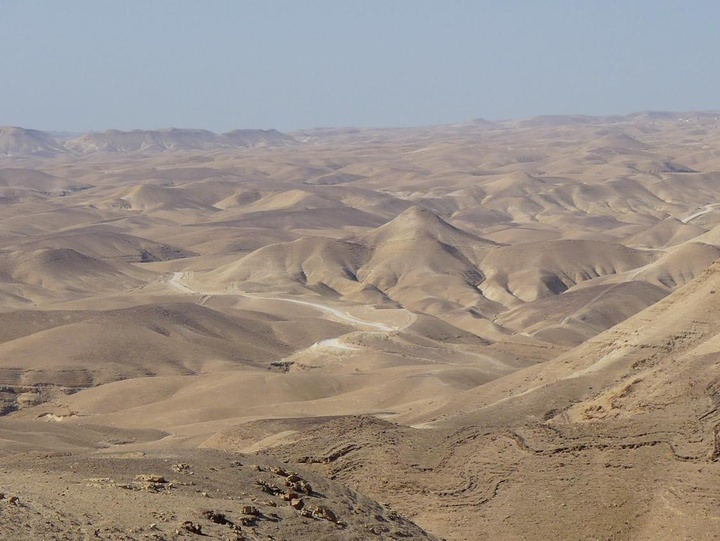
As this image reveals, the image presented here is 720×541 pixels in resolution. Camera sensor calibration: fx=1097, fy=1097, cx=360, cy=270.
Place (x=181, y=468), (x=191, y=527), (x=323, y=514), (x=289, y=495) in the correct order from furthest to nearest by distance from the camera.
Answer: (x=181, y=468)
(x=289, y=495)
(x=323, y=514)
(x=191, y=527)

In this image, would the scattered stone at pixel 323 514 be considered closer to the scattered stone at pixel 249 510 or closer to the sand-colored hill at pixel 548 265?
the scattered stone at pixel 249 510

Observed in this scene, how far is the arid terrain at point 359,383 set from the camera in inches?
891

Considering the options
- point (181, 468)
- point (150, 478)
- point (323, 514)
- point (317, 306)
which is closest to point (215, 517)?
point (150, 478)

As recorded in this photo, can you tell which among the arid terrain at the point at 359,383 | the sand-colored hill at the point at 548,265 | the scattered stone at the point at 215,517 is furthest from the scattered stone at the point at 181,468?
the sand-colored hill at the point at 548,265

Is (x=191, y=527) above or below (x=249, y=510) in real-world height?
above

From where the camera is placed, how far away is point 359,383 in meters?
54.7

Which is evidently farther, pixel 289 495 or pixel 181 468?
pixel 181 468

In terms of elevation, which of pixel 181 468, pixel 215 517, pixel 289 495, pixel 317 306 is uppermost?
pixel 215 517

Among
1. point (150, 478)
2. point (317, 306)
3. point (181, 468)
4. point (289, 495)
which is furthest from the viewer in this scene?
point (317, 306)

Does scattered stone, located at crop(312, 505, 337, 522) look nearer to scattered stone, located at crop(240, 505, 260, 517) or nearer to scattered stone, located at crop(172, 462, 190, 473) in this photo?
scattered stone, located at crop(240, 505, 260, 517)

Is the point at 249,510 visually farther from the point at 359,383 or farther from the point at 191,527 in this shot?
the point at 359,383

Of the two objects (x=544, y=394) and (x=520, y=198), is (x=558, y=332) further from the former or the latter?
(x=520, y=198)

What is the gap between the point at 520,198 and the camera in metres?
180

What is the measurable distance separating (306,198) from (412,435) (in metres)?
149
